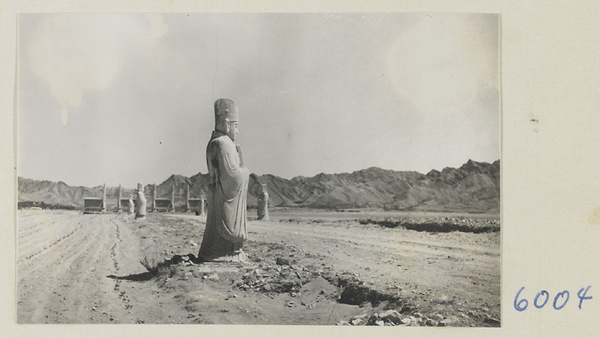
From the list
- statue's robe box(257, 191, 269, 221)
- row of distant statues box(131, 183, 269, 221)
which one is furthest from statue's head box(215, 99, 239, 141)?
statue's robe box(257, 191, 269, 221)

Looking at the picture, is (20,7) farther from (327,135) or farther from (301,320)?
(301,320)

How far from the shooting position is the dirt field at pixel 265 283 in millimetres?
8664

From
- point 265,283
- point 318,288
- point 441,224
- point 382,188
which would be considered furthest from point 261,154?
point 441,224

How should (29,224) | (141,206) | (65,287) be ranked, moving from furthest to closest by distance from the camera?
(141,206) < (29,224) < (65,287)

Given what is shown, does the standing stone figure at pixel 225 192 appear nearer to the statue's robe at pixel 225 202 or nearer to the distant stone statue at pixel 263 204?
the statue's robe at pixel 225 202

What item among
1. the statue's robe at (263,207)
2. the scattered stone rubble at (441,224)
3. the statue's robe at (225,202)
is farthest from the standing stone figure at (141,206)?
the scattered stone rubble at (441,224)

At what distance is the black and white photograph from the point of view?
8.87 metres

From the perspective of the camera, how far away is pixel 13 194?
9.09m

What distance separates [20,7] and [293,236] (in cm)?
608

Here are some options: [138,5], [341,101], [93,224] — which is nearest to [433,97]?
[341,101]

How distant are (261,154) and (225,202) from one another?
1.57 m

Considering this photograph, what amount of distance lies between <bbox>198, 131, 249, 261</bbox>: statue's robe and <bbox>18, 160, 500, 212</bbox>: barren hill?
58cm

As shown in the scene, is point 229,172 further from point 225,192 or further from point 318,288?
point 318,288

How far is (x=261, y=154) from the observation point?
10.4 metres
